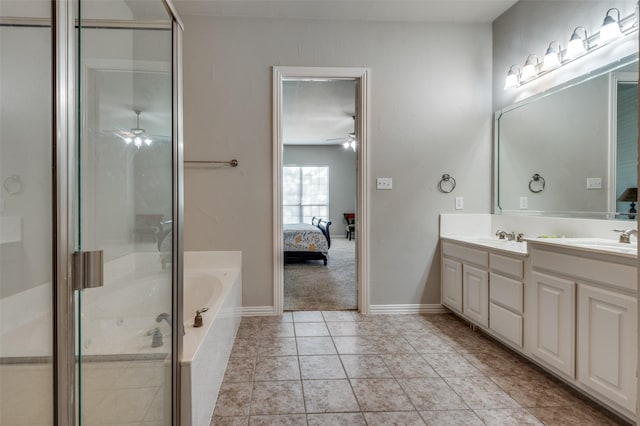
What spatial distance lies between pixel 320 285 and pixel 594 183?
2.89 m

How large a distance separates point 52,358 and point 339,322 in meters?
2.45

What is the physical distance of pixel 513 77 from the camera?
111 inches

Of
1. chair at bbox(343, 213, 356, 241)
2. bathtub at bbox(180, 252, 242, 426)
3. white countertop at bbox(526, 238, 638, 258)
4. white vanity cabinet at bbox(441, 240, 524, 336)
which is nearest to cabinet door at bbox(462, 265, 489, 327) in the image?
white vanity cabinet at bbox(441, 240, 524, 336)

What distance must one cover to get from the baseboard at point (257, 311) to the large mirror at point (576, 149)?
7.57ft

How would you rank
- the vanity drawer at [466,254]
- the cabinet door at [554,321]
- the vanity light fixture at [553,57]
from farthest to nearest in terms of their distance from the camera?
1. the vanity drawer at [466,254]
2. the vanity light fixture at [553,57]
3. the cabinet door at [554,321]

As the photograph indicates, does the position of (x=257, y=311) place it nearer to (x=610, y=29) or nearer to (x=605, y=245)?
(x=605, y=245)

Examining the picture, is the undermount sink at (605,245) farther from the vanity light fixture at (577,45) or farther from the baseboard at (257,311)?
the baseboard at (257,311)

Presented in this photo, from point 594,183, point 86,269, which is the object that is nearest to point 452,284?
point 594,183

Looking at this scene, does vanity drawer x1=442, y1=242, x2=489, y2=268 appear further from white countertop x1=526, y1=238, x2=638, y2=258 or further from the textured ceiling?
the textured ceiling

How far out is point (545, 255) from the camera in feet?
6.45

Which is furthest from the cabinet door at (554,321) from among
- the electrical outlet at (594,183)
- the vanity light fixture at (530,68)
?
the vanity light fixture at (530,68)

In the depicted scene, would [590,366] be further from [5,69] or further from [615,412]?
[5,69]

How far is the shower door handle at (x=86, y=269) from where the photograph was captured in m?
0.69

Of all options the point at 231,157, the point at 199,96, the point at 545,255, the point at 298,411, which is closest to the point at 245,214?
the point at 231,157
